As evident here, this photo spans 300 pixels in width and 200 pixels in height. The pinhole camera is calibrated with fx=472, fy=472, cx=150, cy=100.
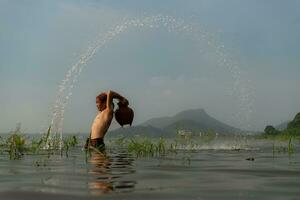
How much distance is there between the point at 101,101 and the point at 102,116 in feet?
1.45


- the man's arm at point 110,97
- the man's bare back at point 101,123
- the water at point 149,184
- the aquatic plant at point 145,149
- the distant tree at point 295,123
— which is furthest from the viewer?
the distant tree at point 295,123

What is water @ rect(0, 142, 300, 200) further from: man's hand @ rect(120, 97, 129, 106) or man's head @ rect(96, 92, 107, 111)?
man's hand @ rect(120, 97, 129, 106)

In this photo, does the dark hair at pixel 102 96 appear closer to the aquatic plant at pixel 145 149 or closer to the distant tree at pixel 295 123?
the aquatic plant at pixel 145 149

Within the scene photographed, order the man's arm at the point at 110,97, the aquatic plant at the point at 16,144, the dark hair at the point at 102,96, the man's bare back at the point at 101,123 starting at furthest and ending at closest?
1. the dark hair at the point at 102,96
2. the man's bare back at the point at 101,123
3. the man's arm at the point at 110,97
4. the aquatic plant at the point at 16,144

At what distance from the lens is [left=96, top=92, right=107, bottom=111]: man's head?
42.3 feet

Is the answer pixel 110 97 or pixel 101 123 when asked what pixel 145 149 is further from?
pixel 110 97

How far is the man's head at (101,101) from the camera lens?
12.9 metres

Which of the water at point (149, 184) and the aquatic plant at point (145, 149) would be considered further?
the aquatic plant at point (145, 149)

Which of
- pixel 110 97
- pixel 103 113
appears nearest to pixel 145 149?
pixel 103 113

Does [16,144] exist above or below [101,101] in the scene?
below

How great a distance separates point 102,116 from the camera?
1279 centimetres

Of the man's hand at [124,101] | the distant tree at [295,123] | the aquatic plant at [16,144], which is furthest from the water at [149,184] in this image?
the distant tree at [295,123]

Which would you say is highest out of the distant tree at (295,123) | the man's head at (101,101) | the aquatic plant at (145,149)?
the distant tree at (295,123)

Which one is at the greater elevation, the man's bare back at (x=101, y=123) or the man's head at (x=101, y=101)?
the man's head at (x=101, y=101)
